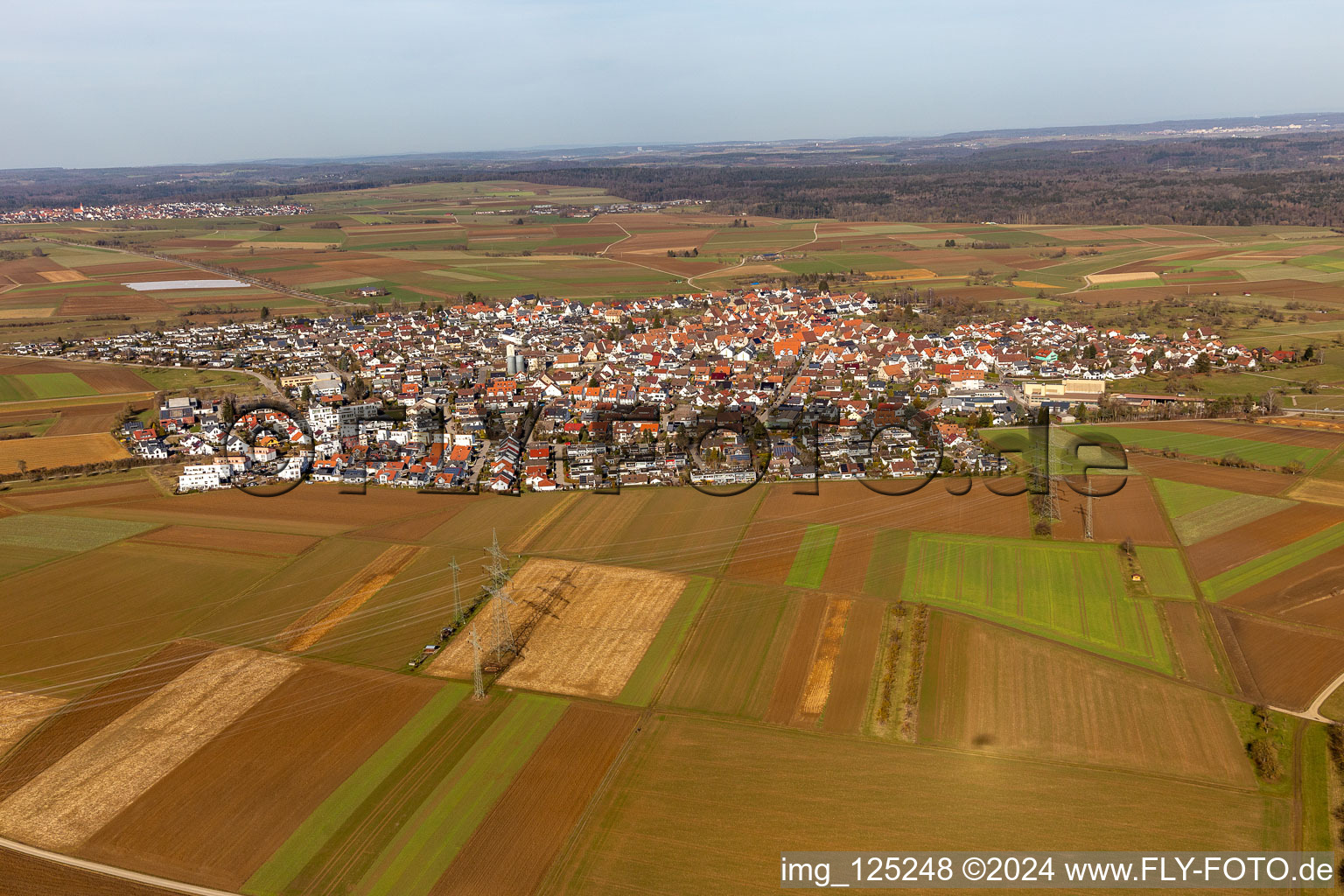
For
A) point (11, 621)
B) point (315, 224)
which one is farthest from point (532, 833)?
point (315, 224)

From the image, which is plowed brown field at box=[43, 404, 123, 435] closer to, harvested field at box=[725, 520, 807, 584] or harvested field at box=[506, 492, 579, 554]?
harvested field at box=[506, 492, 579, 554]

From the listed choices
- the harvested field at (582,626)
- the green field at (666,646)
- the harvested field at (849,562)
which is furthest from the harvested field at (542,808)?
the harvested field at (849,562)

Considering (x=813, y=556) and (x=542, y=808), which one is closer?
(x=542, y=808)

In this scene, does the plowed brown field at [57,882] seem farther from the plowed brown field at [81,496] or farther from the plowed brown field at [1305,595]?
the plowed brown field at [1305,595]

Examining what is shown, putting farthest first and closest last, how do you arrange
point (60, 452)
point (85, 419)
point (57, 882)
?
point (85, 419) < point (60, 452) < point (57, 882)

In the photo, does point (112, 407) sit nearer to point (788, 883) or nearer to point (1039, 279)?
point (788, 883)

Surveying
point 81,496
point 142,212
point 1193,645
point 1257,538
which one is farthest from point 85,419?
point 142,212

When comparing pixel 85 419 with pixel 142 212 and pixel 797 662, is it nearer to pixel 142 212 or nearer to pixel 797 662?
pixel 797 662
